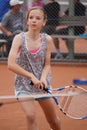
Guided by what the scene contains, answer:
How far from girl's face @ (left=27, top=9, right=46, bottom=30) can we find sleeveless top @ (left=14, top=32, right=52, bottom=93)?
16cm

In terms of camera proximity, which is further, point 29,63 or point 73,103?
point 73,103

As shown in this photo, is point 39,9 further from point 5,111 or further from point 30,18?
point 5,111

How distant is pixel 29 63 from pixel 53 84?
12.7 feet

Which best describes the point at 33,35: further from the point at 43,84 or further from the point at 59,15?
the point at 59,15

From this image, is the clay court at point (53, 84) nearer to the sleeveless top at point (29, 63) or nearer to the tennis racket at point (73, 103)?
the tennis racket at point (73, 103)

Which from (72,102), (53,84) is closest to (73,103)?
(72,102)

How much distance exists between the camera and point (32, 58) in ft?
A: 16.6

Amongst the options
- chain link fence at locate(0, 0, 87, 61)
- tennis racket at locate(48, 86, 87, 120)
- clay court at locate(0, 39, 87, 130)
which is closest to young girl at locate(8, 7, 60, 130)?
tennis racket at locate(48, 86, 87, 120)

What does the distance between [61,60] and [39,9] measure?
4.38 meters

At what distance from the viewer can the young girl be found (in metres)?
4.91

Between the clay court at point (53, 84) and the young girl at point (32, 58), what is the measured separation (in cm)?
180

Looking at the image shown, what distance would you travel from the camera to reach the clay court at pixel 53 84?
697 centimetres

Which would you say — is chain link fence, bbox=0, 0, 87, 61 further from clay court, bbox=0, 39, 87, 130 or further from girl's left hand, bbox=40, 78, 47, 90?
girl's left hand, bbox=40, 78, 47, 90

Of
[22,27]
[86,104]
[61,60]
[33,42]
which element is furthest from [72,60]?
[33,42]
